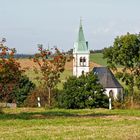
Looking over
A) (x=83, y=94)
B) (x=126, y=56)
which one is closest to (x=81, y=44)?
(x=126, y=56)

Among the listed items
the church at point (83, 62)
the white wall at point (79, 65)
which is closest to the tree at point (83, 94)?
the church at point (83, 62)

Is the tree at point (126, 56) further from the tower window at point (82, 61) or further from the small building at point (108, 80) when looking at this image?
the tower window at point (82, 61)

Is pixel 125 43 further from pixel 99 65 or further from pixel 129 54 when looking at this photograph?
pixel 99 65

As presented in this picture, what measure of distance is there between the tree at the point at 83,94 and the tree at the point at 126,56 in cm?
595

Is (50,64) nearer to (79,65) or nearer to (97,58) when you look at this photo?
(79,65)

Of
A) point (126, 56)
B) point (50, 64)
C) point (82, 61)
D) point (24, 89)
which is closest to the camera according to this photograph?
point (50, 64)

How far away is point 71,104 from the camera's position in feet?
151

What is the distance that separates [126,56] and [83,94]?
996 centimetres

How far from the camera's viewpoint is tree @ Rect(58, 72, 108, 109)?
45847 millimetres

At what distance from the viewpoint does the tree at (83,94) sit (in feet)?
150

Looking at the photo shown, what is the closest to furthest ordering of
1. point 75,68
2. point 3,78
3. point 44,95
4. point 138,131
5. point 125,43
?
point 138,131 < point 3,78 < point 125,43 < point 44,95 < point 75,68

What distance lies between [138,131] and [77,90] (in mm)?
32919

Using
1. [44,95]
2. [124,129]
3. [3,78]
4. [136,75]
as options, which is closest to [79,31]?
[44,95]

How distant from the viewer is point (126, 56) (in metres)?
56.1
